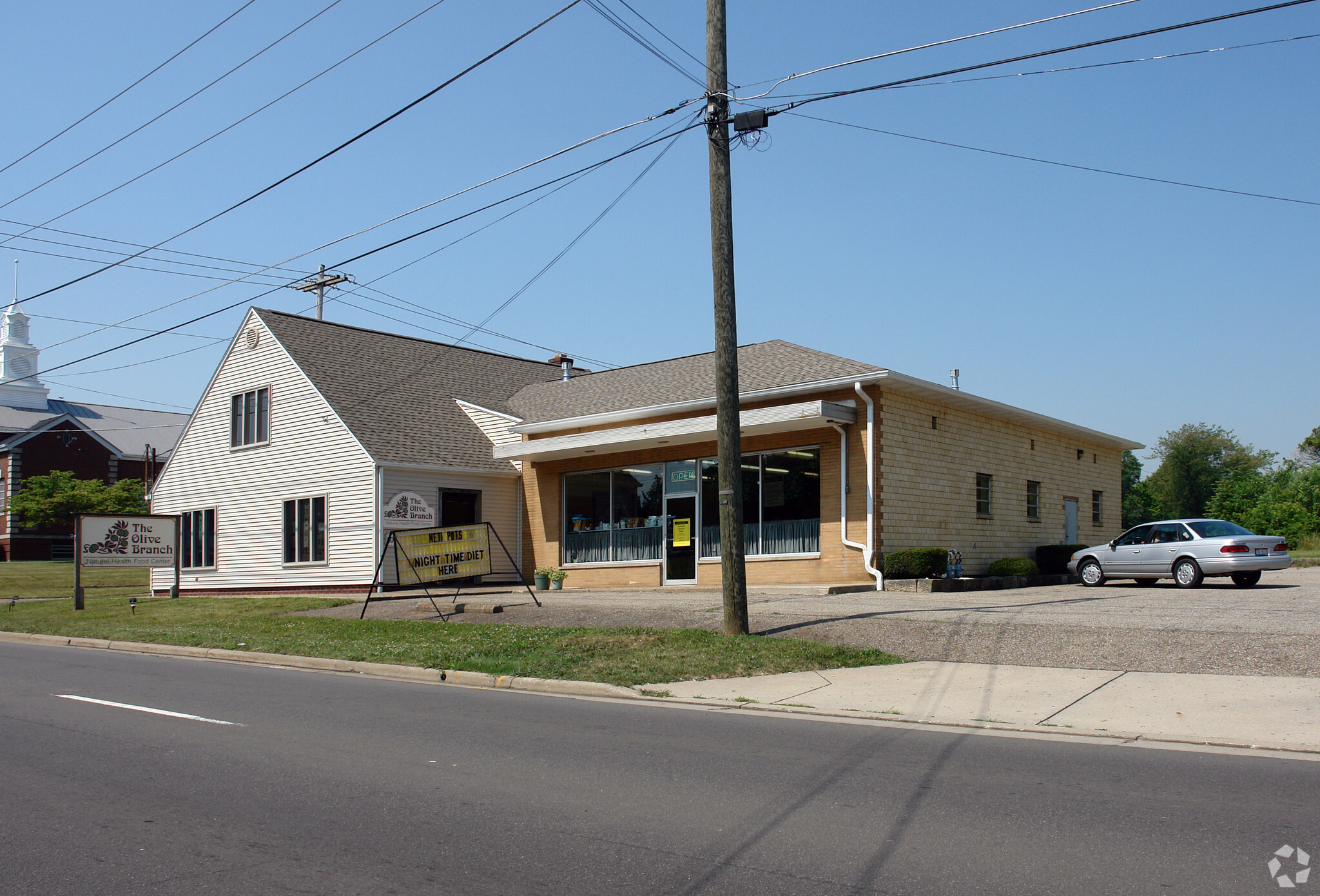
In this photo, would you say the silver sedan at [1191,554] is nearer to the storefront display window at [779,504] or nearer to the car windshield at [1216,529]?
the car windshield at [1216,529]

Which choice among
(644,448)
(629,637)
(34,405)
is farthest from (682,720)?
(34,405)

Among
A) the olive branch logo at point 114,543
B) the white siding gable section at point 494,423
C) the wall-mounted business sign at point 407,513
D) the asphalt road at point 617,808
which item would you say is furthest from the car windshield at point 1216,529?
the olive branch logo at point 114,543

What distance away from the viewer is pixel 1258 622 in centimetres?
1331

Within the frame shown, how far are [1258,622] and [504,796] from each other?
11.1m

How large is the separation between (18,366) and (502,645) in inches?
2731

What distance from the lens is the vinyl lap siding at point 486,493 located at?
26234 millimetres

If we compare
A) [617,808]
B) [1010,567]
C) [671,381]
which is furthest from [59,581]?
[617,808]

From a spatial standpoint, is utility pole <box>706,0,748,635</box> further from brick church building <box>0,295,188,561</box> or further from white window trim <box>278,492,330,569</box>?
brick church building <box>0,295,188,561</box>

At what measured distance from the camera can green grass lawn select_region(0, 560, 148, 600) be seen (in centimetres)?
3416

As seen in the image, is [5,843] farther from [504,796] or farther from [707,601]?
[707,601]

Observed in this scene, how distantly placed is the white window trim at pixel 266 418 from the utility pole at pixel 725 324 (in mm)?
19587

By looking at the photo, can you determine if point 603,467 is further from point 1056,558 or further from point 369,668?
point 369,668

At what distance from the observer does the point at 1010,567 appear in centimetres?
2358

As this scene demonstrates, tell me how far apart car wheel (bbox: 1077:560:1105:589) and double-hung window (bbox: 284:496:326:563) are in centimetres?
1919
